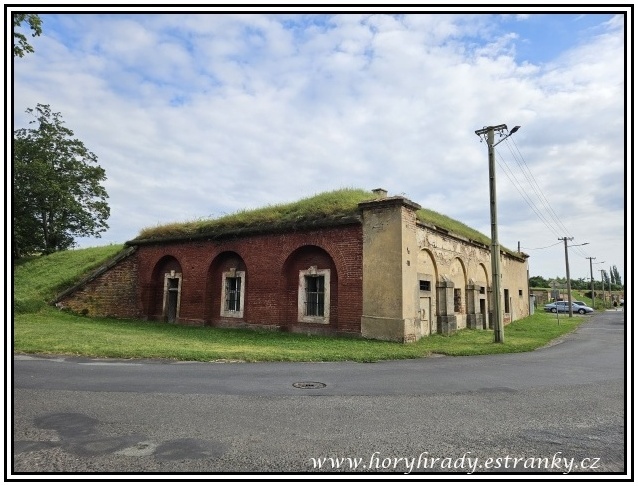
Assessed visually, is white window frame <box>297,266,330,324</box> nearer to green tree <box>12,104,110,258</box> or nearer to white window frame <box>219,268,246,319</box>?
white window frame <box>219,268,246,319</box>

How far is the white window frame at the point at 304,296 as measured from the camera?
16.3m

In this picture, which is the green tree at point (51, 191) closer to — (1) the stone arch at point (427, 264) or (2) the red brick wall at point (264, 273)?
(2) the red brick wall at point (264, 273)

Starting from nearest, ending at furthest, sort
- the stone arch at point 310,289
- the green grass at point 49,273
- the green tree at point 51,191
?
the stone arch at point 310,289 < the green grass at point 49,273 < the green tree at point 51,191

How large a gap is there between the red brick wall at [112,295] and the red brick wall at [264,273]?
45 centimetres

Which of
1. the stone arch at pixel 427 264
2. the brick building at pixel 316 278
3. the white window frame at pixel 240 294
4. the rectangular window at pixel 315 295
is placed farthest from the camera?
the white window frame at pixel 240 294

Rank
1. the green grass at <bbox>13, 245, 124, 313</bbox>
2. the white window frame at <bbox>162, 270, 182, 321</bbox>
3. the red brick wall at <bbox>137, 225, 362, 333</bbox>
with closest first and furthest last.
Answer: the red brick wall at <bbox>137, 225, 362, 333</bbox>
the green grass at <bbox>13, 245, 124, 313</bbox>
the white window frame at <bbox>162, 270, 182, 321</bbox>

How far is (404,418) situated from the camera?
5426 mm

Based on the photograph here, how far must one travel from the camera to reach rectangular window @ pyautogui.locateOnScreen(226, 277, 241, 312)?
1900 cm

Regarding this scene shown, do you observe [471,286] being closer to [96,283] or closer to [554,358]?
[554,358]

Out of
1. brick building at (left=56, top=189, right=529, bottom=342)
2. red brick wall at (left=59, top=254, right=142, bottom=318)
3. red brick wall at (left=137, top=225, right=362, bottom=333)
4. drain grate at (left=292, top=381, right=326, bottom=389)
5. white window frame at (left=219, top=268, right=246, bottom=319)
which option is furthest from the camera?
red brick wall at (left=59, top=254, right=142, bottom=318)

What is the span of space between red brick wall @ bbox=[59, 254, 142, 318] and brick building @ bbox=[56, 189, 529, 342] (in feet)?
0.16

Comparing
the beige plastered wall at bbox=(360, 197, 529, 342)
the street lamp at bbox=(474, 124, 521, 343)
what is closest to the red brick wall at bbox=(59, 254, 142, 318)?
the beige plastered wall at bbox=(360, 197, 529, 342)

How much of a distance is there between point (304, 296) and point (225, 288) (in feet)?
14.4

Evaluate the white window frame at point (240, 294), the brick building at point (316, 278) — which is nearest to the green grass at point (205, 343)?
the brick building at point (316, 278)
